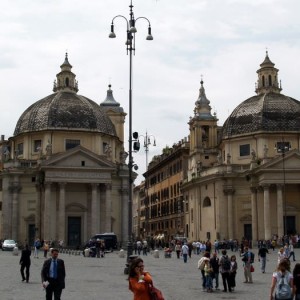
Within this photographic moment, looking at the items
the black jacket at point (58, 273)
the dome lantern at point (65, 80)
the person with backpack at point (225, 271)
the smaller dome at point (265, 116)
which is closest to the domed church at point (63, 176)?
the dome lantern at point (65, 80)

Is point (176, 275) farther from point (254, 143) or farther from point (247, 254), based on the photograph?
point (254, 143)

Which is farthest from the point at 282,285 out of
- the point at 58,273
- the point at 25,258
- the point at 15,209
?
the point at 15,209

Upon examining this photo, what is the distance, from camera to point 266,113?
7681 cm

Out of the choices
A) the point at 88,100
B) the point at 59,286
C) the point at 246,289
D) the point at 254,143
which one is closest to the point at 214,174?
the point at 254,143

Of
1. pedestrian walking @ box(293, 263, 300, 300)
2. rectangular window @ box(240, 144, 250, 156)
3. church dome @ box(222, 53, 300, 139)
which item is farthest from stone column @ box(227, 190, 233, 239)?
pedestrian walking @ box(293, 263, 300, 300)

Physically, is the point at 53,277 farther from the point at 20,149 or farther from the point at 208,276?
the point at 20,149

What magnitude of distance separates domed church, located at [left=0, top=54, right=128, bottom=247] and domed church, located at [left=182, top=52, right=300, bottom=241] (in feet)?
36.6

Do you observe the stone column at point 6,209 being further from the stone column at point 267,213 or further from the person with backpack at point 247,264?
the person with backpack at point 247,264

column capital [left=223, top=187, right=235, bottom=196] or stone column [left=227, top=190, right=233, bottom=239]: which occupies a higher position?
column capital [left=223, top=187, right=235, bottom=196]

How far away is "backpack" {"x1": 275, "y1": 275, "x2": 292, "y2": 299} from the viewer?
1307 cm

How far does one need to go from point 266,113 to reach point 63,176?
25.1 meters

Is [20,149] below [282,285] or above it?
above

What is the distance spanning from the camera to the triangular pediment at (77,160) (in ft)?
231

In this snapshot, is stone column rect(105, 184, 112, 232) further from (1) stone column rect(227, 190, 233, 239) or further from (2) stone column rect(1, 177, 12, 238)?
(1) stone column rect(227, 190, 233, 239)
